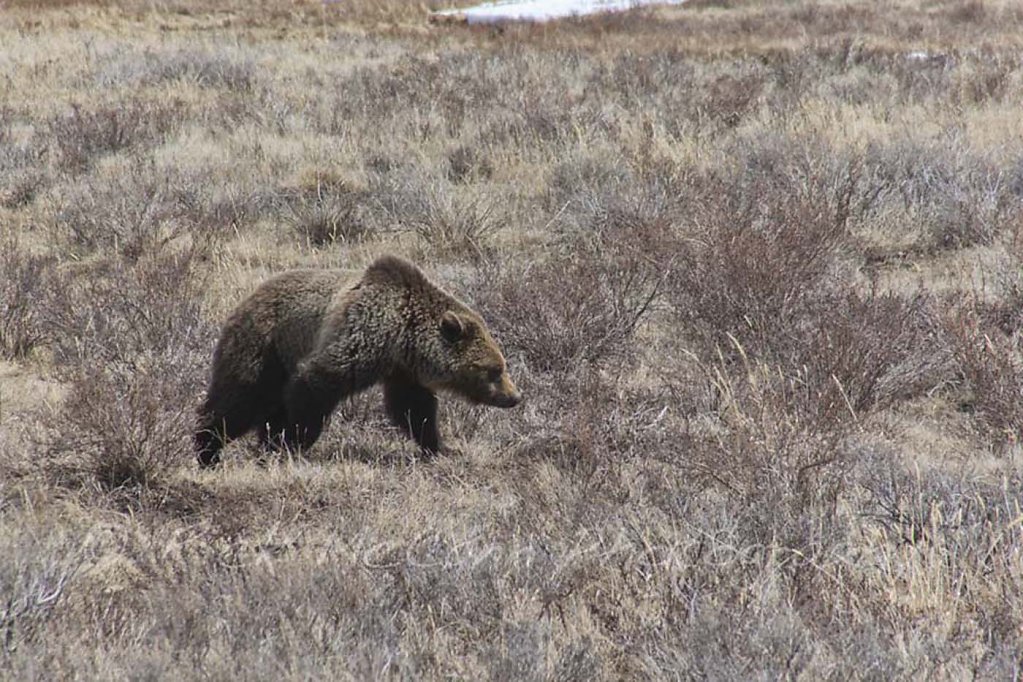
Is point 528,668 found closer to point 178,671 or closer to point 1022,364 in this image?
point 178,671

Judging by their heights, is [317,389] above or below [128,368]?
above

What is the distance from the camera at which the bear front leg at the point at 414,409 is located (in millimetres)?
6306

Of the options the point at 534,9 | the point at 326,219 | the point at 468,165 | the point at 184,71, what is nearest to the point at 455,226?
the point at 326,219

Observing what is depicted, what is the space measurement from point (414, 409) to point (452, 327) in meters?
0.54

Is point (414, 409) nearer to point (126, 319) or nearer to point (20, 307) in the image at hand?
point (126, 319)

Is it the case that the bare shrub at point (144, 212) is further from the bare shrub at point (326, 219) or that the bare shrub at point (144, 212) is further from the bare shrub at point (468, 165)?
the bare shrub at point (468, 165)

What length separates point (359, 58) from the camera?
67.9ft

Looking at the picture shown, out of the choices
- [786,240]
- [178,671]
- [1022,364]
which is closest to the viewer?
[178,671]

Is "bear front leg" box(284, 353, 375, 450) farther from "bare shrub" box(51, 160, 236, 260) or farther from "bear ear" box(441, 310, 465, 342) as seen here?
"bare shrub" box(51, 160, 236, 260)

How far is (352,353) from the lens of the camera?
235 inches

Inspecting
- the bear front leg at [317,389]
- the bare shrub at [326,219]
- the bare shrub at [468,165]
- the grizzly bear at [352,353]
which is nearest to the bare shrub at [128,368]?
the grizzly bear at [352,353]

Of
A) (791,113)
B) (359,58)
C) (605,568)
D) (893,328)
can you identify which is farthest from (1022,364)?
(359,58)

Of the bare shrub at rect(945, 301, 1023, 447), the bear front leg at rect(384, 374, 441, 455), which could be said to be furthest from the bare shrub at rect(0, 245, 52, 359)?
the bare shrub at rect(945, 301, 1023, 447)

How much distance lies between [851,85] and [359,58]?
29.6 ft
